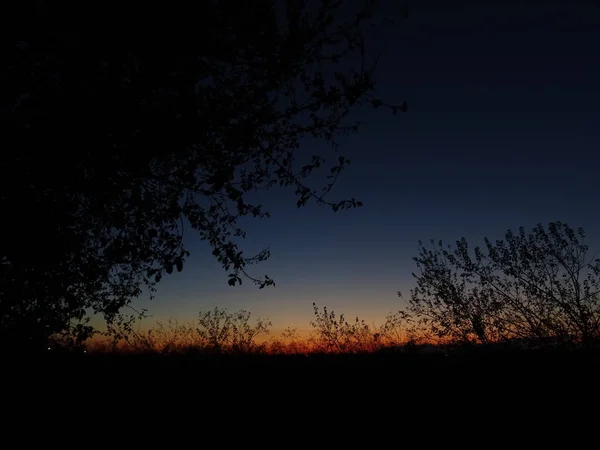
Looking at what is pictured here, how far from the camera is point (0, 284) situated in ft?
19.3

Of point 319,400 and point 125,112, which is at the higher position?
point 125,112

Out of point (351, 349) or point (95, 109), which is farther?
point (351, 349)

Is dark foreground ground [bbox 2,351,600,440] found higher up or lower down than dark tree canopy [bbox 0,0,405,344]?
lower down

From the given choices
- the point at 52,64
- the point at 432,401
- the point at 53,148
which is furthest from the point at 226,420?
the point at 52,64

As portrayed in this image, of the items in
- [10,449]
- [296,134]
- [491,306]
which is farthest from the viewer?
[491,306]

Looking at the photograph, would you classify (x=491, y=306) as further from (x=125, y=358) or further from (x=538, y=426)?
(x=125, y=358)

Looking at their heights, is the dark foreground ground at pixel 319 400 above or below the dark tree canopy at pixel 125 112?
below

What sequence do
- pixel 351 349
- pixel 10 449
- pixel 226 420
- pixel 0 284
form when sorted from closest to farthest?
pixel 10 449 < pixel 226 420 < pixel 0 284 < pixel 351 349

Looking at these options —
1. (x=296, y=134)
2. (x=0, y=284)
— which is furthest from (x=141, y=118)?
(x=0, y=284)

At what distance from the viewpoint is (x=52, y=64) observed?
4.62 m

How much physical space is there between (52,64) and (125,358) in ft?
27.1

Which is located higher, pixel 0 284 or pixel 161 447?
pixel 0 284

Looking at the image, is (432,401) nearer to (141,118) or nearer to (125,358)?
(141,118)

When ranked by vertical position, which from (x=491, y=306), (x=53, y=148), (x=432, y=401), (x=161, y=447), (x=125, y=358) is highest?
(x=53, y=148)
